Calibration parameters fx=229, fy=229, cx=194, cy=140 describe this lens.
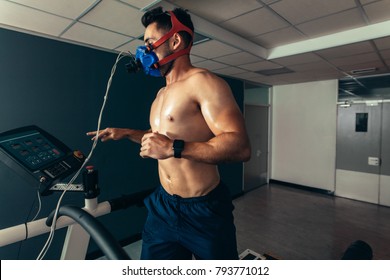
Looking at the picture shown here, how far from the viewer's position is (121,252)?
0.54 m

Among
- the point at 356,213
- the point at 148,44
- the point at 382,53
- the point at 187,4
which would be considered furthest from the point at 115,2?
the point at 356,213

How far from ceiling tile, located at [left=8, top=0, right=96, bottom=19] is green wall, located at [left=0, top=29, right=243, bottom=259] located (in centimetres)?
57

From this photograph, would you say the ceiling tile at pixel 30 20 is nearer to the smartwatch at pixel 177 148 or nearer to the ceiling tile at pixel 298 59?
the smartwatch at pixel 177 148

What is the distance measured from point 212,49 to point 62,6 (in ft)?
5.11

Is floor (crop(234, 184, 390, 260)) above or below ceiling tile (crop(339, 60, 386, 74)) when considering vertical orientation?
below

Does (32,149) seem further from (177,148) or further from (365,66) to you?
(365,66)

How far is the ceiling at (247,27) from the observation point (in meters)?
1.82

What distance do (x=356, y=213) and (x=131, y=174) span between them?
11.9 ft

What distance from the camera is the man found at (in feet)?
3.28

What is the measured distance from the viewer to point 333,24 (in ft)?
7.64

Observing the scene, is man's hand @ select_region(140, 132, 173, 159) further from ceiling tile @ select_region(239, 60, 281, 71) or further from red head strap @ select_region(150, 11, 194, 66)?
ceiling tile @ select_region(239, 60, 281, 71)

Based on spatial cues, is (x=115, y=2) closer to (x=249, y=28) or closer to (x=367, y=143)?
(x=249, y=28)

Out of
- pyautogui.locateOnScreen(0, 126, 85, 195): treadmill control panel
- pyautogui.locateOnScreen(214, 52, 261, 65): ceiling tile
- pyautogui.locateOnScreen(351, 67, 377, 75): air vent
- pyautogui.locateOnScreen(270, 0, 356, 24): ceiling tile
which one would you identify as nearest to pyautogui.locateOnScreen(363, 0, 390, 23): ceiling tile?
pyautogui.locateOnScreen(270, 0, 356, 24): ceiling tile

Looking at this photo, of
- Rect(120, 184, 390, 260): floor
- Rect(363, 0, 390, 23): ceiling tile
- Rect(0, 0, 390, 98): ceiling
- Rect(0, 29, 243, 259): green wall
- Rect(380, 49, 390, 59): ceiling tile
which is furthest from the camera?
Rect(380, 49, 390, 59): ceiling tile
